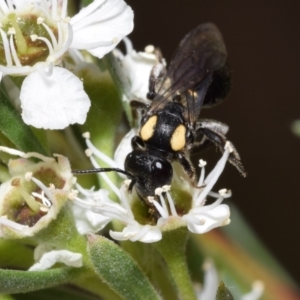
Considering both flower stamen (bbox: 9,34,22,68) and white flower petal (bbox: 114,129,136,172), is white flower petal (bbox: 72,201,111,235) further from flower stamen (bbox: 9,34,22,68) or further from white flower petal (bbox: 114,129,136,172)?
flower stamen (bbox: 9,34,22,68)

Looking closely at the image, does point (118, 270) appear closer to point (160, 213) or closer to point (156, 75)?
point (160, 213)

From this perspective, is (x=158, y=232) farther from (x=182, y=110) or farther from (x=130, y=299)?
(x=182, y=110)

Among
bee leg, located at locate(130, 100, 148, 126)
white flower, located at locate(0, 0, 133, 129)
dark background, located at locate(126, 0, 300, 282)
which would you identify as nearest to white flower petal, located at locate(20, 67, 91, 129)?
white flower, located at locate(0, 0, 133, 129)

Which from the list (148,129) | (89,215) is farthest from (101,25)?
(89,215)

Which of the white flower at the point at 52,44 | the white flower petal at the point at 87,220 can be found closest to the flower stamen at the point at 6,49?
the white flower at the point at 52,44

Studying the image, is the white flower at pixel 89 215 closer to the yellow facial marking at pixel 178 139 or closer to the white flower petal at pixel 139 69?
the yellow facial marking at pixel 178 139

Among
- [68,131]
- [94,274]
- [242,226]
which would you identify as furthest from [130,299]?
[242,226]
